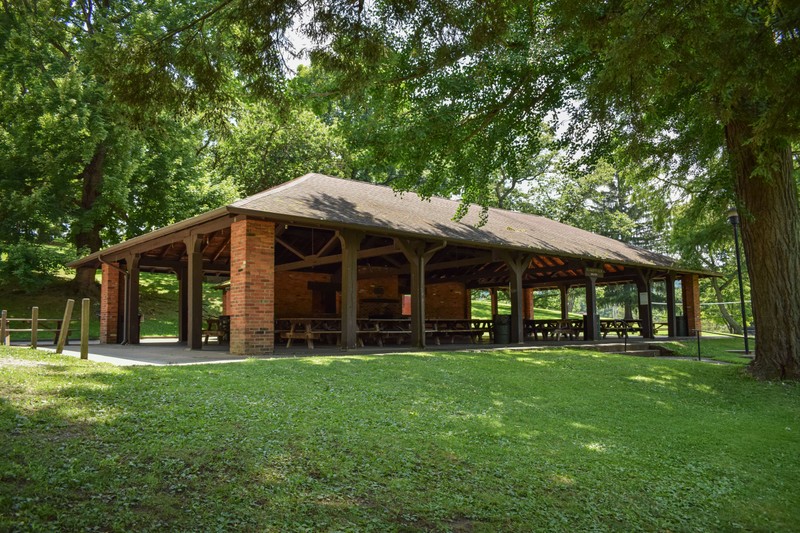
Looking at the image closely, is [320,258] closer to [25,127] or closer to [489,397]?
[489,397]

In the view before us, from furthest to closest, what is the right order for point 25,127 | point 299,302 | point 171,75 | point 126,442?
point 25,127 < point 299,302 < point 171,75 < point 126,442

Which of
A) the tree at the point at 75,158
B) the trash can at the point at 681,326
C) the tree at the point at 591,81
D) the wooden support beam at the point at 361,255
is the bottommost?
the trash can at the point at 681,326

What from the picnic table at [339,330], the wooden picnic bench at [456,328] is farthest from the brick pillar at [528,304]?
the picnic table at [339,330]

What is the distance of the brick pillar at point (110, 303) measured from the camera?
52.4ft

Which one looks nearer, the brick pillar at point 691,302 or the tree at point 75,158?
the tree at point 75,158

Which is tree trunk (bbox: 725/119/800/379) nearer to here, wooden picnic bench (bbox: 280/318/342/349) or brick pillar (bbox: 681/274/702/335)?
wooden picnic bench (bbox: 280/318/342/349)

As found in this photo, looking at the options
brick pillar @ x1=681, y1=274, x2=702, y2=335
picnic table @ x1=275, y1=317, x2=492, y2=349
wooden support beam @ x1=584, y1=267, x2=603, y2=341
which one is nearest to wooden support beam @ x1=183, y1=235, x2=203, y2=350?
picnic table @ x1=275, y1=317, x2=492, y2=349

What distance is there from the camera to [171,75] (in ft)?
18.7

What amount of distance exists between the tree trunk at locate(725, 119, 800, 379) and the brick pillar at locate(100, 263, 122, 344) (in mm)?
15393

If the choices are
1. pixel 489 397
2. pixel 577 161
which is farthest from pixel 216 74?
pixel 577 161

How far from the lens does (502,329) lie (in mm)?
15781

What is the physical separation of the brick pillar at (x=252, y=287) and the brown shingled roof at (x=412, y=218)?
22.3 inches

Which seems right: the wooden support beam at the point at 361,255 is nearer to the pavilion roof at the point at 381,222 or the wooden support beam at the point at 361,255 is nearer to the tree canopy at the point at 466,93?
the pavilion roof at the point at 381,222

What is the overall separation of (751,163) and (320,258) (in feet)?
30.0
